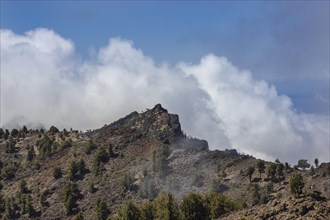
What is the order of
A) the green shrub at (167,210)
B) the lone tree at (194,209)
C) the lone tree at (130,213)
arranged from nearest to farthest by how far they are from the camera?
the green shrub at (167,210) < the lone tree at (194,209) < the lone tree at (130,213)

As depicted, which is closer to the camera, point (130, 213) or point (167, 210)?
point (167, 210)

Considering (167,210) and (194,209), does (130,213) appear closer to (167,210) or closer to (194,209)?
(167,210)

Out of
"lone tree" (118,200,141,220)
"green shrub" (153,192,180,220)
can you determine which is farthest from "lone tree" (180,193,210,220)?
"lone tree" (118,200,141,220)

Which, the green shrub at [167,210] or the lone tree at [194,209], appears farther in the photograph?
the lone tree at [194,209]

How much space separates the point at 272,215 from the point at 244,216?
7.77 metres

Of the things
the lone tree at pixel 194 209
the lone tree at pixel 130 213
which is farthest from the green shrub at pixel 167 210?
the lone tree at pixel 130 213

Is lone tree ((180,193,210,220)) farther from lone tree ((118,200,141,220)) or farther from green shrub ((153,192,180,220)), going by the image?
lone tree ((118,200,141,220))

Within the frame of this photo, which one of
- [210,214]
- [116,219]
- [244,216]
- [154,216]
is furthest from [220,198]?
[244,216]

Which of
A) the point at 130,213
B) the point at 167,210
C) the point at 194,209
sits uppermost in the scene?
the point at 130,213

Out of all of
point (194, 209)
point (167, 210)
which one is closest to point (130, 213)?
point (167, 210)

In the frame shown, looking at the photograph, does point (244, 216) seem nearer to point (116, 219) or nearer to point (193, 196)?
point (193, 196)

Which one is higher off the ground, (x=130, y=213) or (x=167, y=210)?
(x=130, y=213)

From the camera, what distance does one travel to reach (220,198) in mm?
177250

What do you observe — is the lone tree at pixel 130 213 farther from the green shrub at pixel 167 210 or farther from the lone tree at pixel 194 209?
the lone tree at pixel 194 209
